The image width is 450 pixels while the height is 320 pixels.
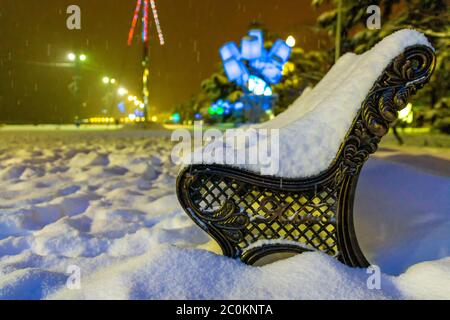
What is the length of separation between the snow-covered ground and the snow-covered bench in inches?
5.4

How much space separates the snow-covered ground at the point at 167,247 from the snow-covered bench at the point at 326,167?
138mm

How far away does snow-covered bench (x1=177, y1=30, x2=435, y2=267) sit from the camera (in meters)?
2.05

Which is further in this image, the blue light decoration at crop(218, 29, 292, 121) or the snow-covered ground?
A: the blue light decoration at crop(218, 29, 292, 121)

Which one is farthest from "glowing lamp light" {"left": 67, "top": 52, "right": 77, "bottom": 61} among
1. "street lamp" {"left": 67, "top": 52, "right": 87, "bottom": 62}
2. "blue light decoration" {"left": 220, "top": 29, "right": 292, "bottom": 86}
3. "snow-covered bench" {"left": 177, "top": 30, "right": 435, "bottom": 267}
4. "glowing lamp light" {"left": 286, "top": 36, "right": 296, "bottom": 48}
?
"snow-covered bench" {"left": 177, "top": 30, "right": 435, "bottom": 267}

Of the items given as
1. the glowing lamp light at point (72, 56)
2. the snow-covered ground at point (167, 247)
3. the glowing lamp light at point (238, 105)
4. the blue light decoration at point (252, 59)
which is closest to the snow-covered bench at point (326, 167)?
the snow-covered ground at point (167, 247)

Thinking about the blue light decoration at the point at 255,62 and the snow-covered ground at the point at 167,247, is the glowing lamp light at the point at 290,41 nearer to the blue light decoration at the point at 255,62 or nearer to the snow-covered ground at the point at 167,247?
the blue light decoration at the point at 255,62

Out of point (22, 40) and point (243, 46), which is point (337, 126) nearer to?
point (243, 46)

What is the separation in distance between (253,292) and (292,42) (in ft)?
92.3

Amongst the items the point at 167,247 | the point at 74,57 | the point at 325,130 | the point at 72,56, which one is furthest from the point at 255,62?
the point at 167,247

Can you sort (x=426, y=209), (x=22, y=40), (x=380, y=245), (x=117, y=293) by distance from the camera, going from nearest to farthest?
(x=117, y=293) < (x=380, y=245) < (x=426, y=209) < (x=22, y=40)

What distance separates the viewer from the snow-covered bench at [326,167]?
2051 millimetres

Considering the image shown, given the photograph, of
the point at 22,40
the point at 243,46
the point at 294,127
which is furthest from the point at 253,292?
the point at 22,40

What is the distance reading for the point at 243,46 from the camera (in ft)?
104

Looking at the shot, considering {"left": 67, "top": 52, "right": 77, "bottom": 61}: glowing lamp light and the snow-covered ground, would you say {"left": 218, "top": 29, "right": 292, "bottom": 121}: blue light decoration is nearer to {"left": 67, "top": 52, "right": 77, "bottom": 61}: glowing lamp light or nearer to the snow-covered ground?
{"left": 67, "top": 52, "right": 77, "bottom": 61}: glowing lamp light
